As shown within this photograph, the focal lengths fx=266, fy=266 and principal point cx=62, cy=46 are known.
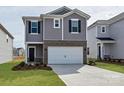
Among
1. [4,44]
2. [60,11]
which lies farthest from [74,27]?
[4,44]

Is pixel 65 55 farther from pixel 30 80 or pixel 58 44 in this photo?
pixel 30 80

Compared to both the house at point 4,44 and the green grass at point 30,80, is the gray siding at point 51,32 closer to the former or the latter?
the house at point 4,44

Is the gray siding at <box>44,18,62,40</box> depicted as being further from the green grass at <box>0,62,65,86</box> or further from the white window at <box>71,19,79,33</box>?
the green grass at <box>0,62,65,86</box>

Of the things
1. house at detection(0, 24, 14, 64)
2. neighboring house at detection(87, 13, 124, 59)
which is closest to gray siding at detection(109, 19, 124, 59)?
neighboring house at detection(87, 13, 124, 59)

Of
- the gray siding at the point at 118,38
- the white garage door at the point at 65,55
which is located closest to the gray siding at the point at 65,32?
the white garage door at the point at 65,55

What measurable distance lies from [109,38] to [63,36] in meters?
11.8

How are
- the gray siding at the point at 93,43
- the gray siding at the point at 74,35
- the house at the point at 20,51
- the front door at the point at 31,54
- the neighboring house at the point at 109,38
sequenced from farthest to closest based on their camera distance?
the house at the point at 20,51 → the gray siding at the point at 93,43 → the neighboring house at the point at 109,38 → the front door at the point at 31,54 → the gray siding at the point at 74,35

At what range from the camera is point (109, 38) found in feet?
131

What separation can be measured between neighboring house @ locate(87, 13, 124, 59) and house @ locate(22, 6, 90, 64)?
6.90m

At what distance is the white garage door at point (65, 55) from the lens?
3027 cm

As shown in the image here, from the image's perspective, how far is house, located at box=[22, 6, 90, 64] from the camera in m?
30.2

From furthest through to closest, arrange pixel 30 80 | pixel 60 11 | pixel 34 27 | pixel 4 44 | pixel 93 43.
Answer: pixel 93 43 < pixel 4 44 < pixel 60 11 < pixel 34 27 < pixel 30 80

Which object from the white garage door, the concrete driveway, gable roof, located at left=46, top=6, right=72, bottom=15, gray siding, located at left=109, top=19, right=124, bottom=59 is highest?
gable roof, located at left=46, top=6, right=72, bottom=15

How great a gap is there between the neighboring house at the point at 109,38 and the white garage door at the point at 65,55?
7.16m
